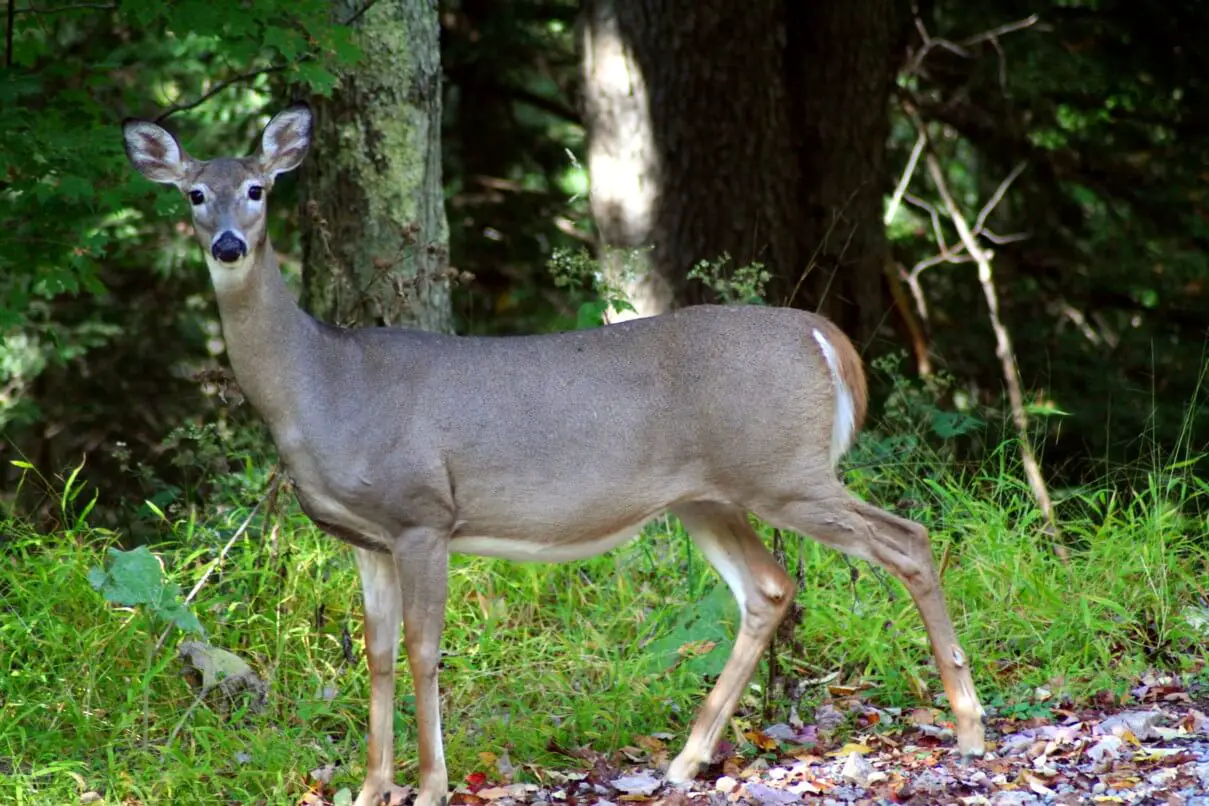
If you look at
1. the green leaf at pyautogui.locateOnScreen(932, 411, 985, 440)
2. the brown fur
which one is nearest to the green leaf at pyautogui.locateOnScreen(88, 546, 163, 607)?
the brown fur

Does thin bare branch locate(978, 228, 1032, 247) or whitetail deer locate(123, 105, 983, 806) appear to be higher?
whitetail deer locate(123, 105, 983, 806)

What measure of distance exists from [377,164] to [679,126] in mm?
2071

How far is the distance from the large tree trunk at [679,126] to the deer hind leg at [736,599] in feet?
9.79

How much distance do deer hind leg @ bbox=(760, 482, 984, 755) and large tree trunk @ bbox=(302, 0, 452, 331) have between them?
2.23 m

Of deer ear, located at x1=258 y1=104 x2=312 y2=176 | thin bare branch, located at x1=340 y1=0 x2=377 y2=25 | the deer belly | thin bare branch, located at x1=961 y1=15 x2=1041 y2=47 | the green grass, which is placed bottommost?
the green grass

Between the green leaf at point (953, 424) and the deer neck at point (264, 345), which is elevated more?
the deer neck at point (264, 345)

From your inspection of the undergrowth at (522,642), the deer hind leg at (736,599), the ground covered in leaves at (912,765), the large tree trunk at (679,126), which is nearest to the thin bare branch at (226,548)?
the undergrowth at (522,642)

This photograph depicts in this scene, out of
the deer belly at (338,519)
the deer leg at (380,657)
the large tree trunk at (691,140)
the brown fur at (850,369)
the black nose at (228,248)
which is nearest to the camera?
the black nose at (228,248)

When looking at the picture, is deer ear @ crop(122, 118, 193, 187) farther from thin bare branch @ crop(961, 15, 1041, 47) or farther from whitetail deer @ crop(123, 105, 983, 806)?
thin bare branch @ crop(961, 15, 1041, 47)

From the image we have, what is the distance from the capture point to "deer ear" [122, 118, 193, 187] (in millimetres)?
4848

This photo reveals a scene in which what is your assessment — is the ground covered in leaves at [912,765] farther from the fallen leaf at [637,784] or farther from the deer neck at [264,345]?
the deer neck at [264,345]

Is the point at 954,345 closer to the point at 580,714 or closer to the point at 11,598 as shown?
the point at 580,714

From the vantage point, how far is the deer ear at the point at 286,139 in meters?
4.86

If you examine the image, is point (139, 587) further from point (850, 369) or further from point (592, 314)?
point (850, 369)
